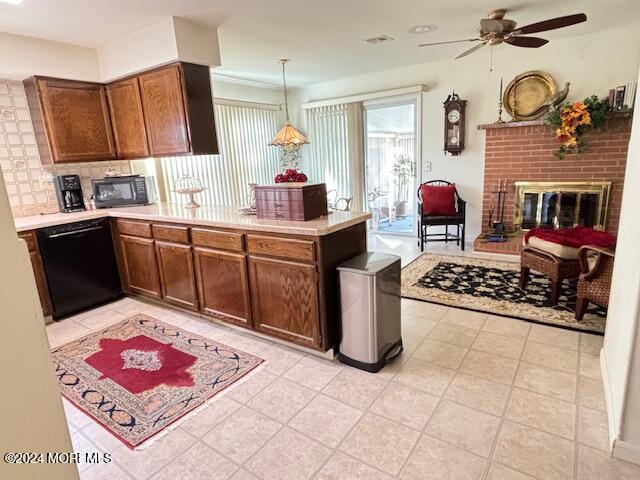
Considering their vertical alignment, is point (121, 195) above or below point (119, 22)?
below

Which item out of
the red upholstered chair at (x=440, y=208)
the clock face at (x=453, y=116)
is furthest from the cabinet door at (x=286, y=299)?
the clock face at (x=453, y=116)

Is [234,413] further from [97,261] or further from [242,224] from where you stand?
[97,261]

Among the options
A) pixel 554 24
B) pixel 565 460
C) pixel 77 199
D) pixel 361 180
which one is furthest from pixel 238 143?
pixel 565 460

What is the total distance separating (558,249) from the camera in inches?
117

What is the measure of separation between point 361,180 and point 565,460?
488cm

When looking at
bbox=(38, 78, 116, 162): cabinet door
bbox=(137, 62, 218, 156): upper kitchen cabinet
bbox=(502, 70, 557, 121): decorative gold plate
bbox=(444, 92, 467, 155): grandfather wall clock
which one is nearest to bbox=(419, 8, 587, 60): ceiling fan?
bbox=(502, 70, 557, 121): decorative gold plate

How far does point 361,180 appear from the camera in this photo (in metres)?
6.07

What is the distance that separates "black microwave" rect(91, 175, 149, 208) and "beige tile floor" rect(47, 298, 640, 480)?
7.46 feet

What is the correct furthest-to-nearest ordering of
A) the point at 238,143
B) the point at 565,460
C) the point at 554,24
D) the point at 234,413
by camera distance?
1. the point at 238,143
2. the point at 554,24
3. the point at 234,413
4. the point at 565,460

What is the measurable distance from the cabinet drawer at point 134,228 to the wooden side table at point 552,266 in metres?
3.39

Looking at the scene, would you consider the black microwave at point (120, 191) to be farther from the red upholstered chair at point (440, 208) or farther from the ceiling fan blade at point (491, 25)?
the ceiling fan blade at point (491, 25)

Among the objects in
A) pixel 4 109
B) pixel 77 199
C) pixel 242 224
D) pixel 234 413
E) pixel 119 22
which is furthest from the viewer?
pixel 77 199

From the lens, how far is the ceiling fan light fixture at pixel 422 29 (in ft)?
11.7

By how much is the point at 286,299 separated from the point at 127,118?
269 cm
